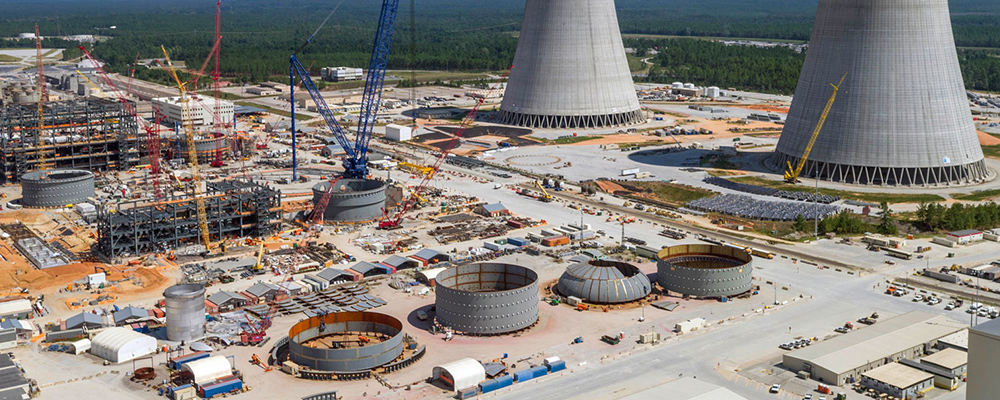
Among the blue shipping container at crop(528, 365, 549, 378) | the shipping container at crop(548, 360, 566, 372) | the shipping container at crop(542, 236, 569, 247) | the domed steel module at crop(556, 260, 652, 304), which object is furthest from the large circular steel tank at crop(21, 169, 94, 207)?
the shipping container at crop(548, 360, 566, 372)

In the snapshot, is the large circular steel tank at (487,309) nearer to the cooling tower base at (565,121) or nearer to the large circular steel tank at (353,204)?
the large circular steel tank at (353,204)

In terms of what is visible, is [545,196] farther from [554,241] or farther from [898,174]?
[898,174]

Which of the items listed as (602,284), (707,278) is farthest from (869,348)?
(602,284)

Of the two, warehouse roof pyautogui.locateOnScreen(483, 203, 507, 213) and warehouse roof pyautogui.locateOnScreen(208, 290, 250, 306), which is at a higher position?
warehouse roof pyautogui.locateOnScreen(483, 203, 507, 213)

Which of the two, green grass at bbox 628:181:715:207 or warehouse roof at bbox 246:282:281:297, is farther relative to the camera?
green grass at bbox 628:181:715:207

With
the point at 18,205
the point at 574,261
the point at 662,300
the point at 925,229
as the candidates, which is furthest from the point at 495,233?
the point at 18,205

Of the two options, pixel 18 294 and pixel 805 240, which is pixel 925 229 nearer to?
pixel 805 240

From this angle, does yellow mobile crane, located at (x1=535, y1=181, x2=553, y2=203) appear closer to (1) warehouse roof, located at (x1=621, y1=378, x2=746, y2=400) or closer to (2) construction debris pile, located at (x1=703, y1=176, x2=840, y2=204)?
(2) construction debris pile, located at (x1=703, y1=176, x2=840, y2=204)
